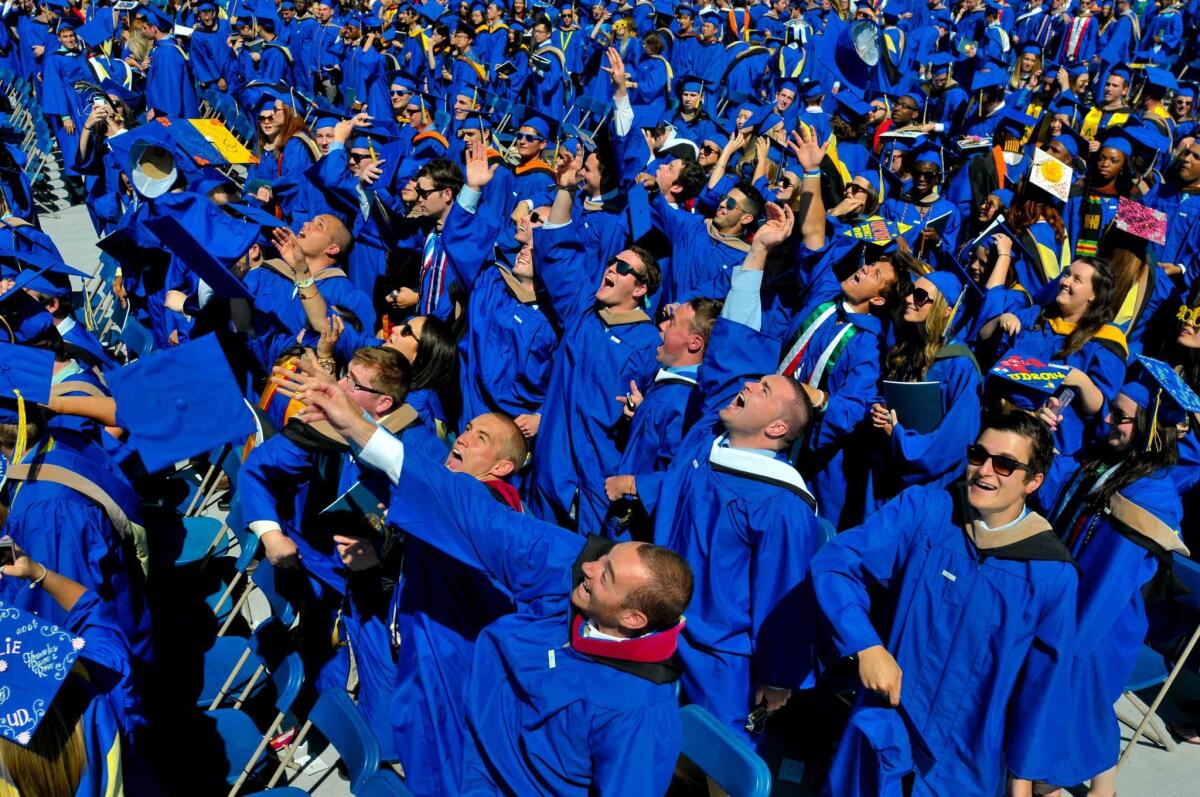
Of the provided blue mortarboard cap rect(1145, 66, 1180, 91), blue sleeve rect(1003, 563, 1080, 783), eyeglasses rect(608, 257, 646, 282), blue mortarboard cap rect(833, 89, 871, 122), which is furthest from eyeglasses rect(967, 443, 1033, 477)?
blue mortarboard cap rect(1145, 66, 1180, 91)

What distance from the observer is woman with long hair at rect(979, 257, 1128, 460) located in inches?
189

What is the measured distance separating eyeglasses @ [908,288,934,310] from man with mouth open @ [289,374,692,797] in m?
2.69

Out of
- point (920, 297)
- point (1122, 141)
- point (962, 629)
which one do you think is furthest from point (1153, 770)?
point (1122, 141)

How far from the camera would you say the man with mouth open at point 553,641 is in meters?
2.61

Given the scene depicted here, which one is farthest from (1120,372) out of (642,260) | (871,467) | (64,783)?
(64,783)

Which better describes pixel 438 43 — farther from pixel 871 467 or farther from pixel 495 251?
pixel 871 467

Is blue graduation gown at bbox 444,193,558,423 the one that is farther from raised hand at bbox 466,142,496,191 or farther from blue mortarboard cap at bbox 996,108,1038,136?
blue mortarboard cap at bbox 996,108,1038,136

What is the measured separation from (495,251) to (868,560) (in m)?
3.44

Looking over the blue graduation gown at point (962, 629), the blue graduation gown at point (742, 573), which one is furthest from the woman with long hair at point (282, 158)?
the blue graduation gown at point (962, 629)

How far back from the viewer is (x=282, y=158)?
Result: 9.03 meters

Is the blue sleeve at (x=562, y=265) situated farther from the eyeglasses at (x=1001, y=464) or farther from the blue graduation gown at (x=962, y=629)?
the eyeglasses at (x=1001, y=464)

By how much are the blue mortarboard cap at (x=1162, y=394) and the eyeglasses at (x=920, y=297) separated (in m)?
1.11

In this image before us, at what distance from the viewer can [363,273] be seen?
7.44m

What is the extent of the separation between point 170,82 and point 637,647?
43.3ft
